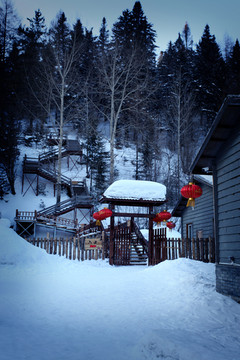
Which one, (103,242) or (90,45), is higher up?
(90,45)

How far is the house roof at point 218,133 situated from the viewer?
264 inches

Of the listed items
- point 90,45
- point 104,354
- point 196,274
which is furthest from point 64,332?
point 90,45

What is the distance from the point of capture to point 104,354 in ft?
12.2

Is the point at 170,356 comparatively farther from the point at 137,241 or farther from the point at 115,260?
the point at 137,241

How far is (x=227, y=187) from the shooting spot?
297 inches

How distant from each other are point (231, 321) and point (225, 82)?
35.6 m

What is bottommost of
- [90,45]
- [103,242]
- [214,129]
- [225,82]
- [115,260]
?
[115,260]

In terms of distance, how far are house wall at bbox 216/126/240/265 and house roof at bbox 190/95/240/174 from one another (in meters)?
0.23

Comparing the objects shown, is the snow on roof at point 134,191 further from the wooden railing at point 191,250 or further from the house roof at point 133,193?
the wooden railing at point 191,250

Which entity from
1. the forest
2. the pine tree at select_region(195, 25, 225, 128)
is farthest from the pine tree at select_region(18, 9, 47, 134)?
the pine tree at select_region(195, 25, 225, 128)

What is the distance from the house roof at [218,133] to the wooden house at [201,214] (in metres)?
4.54

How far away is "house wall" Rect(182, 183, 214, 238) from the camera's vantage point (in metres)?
14.7

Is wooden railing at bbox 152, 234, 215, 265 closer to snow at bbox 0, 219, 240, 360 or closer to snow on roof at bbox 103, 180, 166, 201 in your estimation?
snow at bbox 0, 219, 240, 360

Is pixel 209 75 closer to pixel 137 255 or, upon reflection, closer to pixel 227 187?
pixel 137 255
